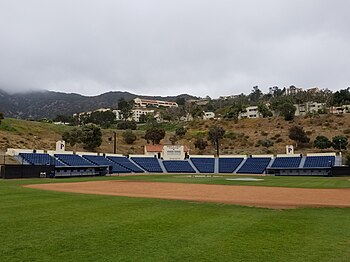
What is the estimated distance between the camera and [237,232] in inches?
485

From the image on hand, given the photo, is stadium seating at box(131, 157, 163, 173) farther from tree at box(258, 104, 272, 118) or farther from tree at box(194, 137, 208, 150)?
tree at box(258, 104, 272, 118)

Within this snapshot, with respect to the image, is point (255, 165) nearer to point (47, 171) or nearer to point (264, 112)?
point (47, 171)

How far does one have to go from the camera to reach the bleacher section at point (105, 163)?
7269 centimetres

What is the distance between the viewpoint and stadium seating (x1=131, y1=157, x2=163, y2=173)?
82125mm

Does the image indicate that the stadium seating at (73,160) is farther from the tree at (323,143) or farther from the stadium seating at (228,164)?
the tree at (323,143)

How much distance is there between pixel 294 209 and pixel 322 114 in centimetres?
11544

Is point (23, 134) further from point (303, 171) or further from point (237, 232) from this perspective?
point (237, 232)

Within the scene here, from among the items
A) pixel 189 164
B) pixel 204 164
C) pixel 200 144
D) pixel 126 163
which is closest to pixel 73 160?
pixel 126 163

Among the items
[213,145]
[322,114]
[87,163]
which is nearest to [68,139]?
[87,163]

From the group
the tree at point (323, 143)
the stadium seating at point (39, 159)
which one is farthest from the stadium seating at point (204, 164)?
the stadium seating at point (39, 159)

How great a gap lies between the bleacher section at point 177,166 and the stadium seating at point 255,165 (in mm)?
11991

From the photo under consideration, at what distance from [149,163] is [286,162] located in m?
31.6

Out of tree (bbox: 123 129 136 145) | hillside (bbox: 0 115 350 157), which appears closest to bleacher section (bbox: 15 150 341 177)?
hillside (bbox: 0 115 350 157)

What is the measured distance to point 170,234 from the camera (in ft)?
38.8
